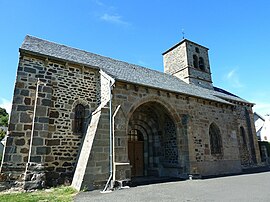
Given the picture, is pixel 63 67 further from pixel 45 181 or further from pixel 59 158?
pixel 45 181

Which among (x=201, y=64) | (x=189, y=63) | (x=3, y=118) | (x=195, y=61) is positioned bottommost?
(x=3, y=118)

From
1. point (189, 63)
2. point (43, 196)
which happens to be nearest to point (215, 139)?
point (189, 63)

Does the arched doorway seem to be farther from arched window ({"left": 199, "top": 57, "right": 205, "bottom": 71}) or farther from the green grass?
arched window ({"left": 199, "top": 57, "right": 205, "bottom": 71})

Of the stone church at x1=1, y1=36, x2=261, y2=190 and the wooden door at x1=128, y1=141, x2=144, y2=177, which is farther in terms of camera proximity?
the wooden door at x1=128, y1=141, x2=144, y2=177

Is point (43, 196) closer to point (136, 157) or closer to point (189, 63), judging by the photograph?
point (136, 157)

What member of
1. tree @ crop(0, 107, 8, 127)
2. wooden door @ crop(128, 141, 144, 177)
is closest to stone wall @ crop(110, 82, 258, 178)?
wooden door @ crop(128, 141, 144, 177)

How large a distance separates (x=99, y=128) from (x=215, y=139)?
8.74 m

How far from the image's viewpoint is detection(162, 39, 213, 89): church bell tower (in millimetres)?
17953

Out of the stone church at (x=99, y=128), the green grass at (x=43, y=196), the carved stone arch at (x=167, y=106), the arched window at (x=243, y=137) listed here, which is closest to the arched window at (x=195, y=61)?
the stone church at (x=99, y=128)

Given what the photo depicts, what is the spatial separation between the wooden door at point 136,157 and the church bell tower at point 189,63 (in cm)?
888

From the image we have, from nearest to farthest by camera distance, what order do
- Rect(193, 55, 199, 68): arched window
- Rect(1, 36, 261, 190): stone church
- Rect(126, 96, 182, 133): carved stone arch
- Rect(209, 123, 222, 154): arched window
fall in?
Rect(1, 36, 261, 190): stone church < Rect(126, 96, 182, 133): carved stone arch < Rect(209, 123, 222, 154): arched window < Rect(193, 55, 199, 68): arched window

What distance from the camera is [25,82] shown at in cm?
824

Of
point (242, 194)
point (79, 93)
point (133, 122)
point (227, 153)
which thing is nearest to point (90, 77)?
point (79, 93)

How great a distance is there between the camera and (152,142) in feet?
38.9
